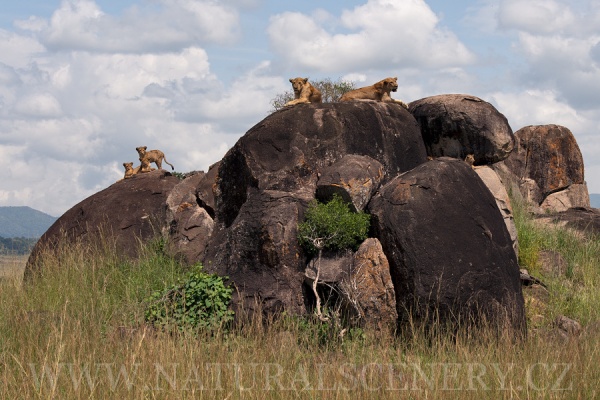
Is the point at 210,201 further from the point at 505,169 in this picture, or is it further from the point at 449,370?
the point at 505,169

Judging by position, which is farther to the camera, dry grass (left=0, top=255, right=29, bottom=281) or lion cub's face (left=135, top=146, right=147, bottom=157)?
lion cub's face (left=135, top=146, right=147, bottom=157)

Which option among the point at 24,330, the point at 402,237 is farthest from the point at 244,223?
the point at 24,330

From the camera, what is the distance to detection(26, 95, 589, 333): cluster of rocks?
10562 mm

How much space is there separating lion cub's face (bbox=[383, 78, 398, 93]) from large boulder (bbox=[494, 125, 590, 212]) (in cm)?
1121

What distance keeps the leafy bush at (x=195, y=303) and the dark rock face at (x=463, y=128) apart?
717 centimetres

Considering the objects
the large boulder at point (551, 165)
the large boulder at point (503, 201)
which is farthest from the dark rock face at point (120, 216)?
the large boulder at point (551, 165)

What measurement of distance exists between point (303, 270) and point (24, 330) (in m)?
4.03

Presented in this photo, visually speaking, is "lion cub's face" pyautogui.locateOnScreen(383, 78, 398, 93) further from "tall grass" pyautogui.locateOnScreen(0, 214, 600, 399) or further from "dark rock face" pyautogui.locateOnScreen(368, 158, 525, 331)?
"tall grass" pyautogui.locateOnScreen(0, 214, 600, 399)

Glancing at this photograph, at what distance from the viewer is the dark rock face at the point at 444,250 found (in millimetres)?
10430

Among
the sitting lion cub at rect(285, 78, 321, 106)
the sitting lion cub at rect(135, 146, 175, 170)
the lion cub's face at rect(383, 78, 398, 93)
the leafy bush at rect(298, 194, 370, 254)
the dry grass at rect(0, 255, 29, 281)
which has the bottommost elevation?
the dry grass at rect(0, 255, 29, 281)

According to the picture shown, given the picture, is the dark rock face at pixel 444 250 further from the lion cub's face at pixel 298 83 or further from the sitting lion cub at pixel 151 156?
the sitting lion cub at pixel 151 156

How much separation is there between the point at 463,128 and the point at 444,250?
6.60m

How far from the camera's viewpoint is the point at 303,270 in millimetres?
11266

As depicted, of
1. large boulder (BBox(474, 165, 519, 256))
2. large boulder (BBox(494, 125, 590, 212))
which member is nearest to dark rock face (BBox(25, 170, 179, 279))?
large boulder (BBox(474, 165, 519, 256))
